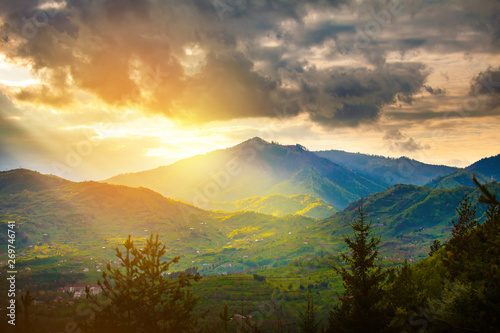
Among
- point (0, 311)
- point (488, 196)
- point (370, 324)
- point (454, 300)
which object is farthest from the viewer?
point (0, 311)

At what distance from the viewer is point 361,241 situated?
3941 centimetres

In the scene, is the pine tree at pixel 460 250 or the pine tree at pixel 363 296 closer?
the pine tree at pixel 363 296

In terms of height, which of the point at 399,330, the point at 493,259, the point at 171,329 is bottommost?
the point at 399,330

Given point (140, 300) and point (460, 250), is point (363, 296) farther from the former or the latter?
point (140, 300)

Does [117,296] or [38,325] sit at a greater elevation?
[117,296]

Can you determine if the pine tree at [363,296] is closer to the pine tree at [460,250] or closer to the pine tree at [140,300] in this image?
the pine tree at [460,250]

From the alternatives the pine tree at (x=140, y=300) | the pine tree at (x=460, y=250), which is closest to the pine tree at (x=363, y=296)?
the pine tree at (x=460, y=250)

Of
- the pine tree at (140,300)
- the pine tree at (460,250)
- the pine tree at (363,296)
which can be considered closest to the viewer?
the pine tree at (140,300)

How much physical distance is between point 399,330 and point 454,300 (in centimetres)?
1416

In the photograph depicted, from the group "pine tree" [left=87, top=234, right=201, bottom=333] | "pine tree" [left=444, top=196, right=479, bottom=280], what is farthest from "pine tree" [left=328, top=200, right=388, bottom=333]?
"pine tree" [left=87, top=234, right=201, bottom=333]

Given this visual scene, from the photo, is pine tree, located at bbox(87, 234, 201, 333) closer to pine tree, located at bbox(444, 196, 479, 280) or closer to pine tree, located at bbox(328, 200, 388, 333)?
pine tree, located at bbox(328, 200, 388, 333)

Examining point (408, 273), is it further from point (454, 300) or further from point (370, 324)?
point (454, 300)

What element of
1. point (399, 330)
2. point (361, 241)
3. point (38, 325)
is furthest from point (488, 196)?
point (38, 325)

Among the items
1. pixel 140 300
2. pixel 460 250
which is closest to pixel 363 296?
pixel 460 250
